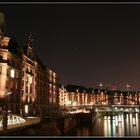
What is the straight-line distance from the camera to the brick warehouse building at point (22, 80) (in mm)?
25844

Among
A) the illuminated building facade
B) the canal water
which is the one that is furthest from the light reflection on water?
the illuminated building facade

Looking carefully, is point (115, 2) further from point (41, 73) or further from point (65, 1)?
point (41, 73)

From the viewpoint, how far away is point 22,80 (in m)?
30.1

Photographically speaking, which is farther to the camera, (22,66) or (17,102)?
(22,66)

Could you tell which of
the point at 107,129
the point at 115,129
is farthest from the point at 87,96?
the point at 107,129

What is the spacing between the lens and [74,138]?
330 inches

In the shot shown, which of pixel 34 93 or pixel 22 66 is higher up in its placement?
pixel 22 66

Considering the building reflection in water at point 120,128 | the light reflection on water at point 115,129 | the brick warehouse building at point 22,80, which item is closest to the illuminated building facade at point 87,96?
the building reflection in water at point 120,128

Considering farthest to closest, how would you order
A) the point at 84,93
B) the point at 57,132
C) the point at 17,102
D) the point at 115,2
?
1. the point at 84,93
2. the point at 17,102
3. the point at 57,132
4. the point at 115,2

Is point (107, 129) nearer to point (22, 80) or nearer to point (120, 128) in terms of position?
point (120, 128)

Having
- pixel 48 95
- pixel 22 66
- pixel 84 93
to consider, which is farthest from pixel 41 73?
pixel 84 93

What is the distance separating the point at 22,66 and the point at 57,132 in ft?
31.8

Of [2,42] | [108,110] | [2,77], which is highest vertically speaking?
[2,42]

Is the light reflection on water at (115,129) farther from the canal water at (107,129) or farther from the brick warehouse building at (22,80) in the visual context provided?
the brick warehouse building at (22,80)
